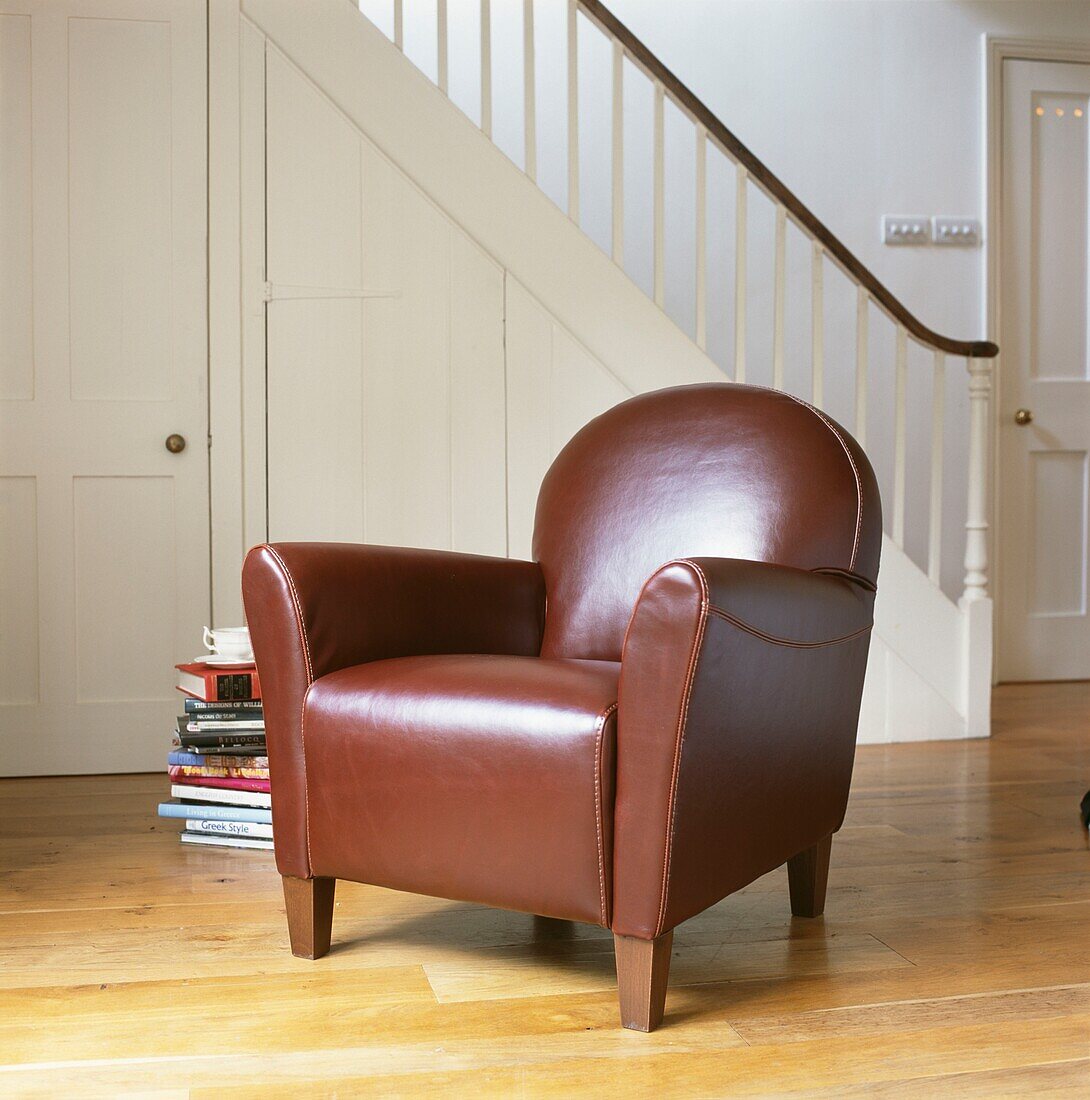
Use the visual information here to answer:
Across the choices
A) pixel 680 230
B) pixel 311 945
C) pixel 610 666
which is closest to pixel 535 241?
pixel 680 230

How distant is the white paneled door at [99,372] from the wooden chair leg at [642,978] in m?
1.96

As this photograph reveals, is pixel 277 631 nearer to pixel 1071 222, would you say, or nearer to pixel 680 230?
pixel 680 230

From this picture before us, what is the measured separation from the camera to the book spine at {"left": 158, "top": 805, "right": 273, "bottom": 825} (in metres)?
2.44

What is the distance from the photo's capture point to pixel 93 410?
10.2 feet

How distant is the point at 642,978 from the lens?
1.52 meters

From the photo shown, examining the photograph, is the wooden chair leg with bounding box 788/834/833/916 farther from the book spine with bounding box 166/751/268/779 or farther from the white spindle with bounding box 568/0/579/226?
the white spindle with bounding box 568/0/579/226

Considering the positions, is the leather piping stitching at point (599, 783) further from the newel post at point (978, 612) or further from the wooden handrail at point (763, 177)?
the newel post at point (978, 612)

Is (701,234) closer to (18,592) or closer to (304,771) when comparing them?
(18,592)

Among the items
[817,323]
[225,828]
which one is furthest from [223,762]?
[817,323]

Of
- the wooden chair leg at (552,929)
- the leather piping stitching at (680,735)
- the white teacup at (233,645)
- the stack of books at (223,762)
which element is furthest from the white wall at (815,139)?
the leather piping stitching at (680,735)

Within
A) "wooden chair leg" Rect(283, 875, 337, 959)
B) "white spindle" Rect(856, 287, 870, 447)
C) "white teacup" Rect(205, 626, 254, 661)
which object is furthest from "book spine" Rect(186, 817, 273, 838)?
"white spindle" Rect(856, 287, 870, 447)

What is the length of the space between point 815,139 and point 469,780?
3.53 metres

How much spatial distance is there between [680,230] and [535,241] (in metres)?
1.16

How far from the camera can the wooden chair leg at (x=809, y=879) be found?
2.01 m
